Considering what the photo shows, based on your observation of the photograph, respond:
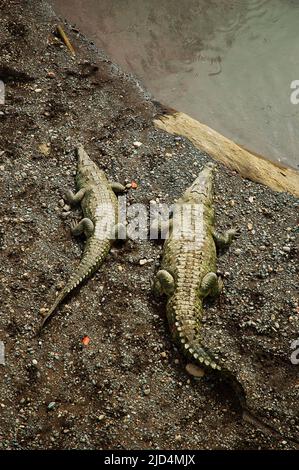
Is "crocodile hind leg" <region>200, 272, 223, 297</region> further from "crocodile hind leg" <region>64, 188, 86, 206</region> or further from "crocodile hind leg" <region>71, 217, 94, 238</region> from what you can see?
"crocodile hind leg" <region>64, 188, 86, 206</region>

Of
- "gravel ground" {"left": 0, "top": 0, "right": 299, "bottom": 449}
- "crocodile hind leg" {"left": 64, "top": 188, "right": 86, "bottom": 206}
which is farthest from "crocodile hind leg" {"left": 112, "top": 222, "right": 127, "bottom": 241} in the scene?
"crocodile hind leg" {"left": 64, "top": 188, "right": 86, "bottom": 206}

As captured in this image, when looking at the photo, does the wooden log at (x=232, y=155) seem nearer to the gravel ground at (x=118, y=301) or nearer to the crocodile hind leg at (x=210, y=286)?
the gravel ground at (x=118, y=301)

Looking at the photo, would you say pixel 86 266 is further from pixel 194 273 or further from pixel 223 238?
pixel 223 238

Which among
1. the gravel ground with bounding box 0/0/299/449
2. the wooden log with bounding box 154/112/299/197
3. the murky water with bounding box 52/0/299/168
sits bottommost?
the gravel ground with bounding box 0/0/299/449

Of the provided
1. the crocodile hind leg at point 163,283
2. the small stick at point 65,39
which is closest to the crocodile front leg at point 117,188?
the crocodile hind leg at point 163,283

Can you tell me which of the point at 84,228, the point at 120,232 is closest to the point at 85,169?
the point at 84,228

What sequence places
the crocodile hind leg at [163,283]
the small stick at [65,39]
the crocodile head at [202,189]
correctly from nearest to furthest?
the crocodile hind leg at [163,283], the crocodile head at [202,189], the small stick at [65,39]

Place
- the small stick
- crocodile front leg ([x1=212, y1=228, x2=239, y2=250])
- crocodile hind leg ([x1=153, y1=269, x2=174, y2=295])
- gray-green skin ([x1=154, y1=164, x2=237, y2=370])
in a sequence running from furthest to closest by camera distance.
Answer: the small stick
crocodile front leg ([x1=212, y1=228, x2=239, y2=250])
crocodile hind leg ([x1=153, y1=269, x2=174, y2=295])
gray-green skin ([x1=154, y1=164, x2=237, y2=370])
